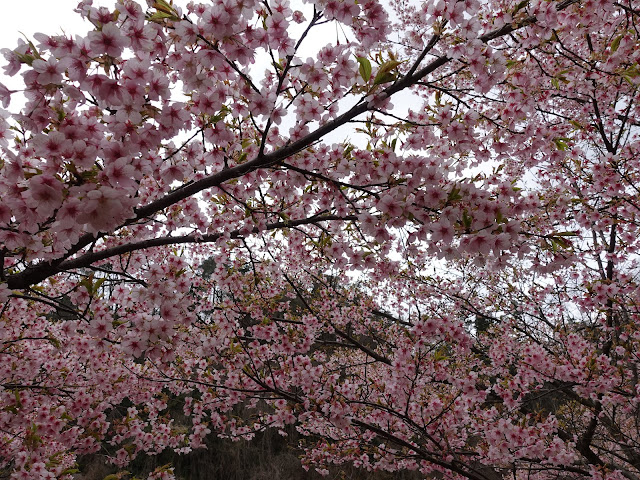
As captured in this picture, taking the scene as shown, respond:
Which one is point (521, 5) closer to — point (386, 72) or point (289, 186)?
point (386, 72)

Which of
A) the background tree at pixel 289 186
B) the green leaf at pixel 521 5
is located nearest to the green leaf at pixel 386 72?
the background tree at pixel 289 186

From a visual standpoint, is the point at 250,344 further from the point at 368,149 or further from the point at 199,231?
the point at 368,149

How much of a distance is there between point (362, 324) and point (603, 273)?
4383 millimetres

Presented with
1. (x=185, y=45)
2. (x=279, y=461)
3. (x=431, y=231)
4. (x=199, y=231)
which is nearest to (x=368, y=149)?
(x=431, y=231)

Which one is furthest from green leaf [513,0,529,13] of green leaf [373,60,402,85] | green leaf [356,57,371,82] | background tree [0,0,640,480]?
green leaf [356,57,371,82]

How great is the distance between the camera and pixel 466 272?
8.32 metres

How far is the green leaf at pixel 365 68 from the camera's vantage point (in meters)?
2.19

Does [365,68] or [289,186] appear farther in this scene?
[289,186]

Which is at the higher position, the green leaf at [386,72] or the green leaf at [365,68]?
the green leaf at [365,68]

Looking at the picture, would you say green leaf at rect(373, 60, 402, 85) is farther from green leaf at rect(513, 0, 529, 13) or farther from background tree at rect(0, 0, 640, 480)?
green leaf at rect(513, 0, 529, 13)

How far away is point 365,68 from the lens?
2.22m

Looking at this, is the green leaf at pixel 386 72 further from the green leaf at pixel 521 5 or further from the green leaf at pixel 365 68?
the green leaf at pixel 521 5

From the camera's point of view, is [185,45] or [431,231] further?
[431,231]

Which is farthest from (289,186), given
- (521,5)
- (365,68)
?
(521,5)
